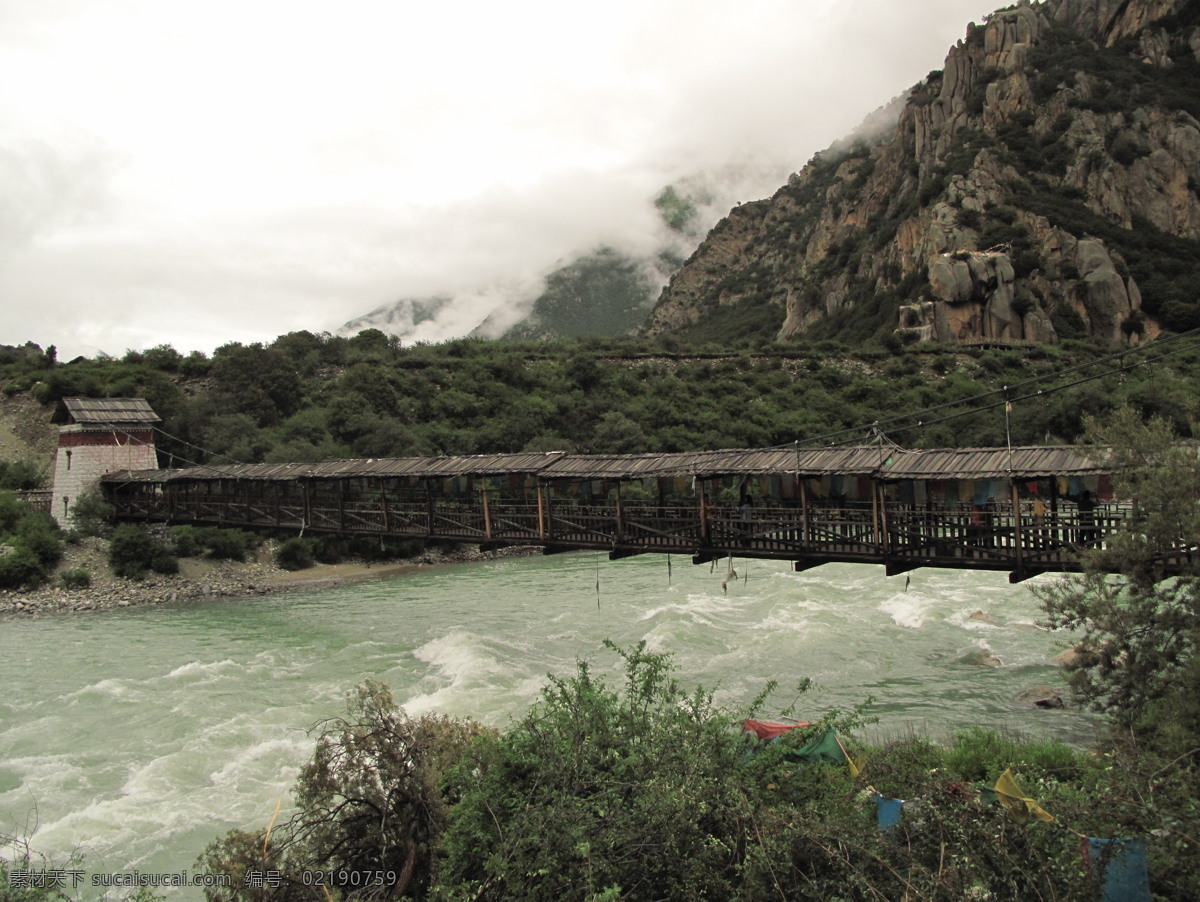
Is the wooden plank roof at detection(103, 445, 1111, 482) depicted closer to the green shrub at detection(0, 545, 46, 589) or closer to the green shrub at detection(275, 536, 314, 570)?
the green shrub at detection(275, 536, 314, 570)

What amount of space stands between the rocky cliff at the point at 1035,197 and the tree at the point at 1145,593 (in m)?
43.5

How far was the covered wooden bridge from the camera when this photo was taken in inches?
391

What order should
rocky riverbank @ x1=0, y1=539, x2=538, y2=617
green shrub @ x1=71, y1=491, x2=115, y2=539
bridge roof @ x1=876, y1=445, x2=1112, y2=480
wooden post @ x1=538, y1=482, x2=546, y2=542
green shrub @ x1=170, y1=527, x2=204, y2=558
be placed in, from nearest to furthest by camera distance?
bridge roof @ x1=876, y1=445, x2=1112, y2=480 < wooden post @ x1=538, y1=482, x2=546, y2=542 < rocky riverbank @ x1=0, y1=539, x2=538, y2=617 < green shrub @ x1=71, y1=491, x2=115, y2=539 < green shrub @ x1=170, y1=527, x2=204, y2=558

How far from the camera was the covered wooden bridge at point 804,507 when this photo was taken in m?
9.93

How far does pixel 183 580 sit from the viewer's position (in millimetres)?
23688

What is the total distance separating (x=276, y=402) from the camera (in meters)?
37.2

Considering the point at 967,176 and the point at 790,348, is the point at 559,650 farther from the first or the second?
the point at 967,176

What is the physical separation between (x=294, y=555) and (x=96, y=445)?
712 cm

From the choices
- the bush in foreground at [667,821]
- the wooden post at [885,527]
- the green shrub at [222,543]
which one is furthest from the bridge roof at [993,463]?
the green shrub at [222,543]

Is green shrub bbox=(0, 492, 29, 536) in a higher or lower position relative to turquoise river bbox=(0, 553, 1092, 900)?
higher

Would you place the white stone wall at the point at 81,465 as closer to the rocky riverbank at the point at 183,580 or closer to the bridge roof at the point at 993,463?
the rocky riverbank at the point at 183,580

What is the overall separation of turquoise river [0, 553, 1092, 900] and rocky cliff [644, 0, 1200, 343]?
33150 mm

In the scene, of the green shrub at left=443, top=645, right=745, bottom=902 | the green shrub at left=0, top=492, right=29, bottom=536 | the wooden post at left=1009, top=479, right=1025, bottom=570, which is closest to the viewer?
the green shrub at left=443, top=645, right=745, bottom=902

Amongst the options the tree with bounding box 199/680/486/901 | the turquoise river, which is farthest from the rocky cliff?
the tree with bounding box 199/680/486/901
